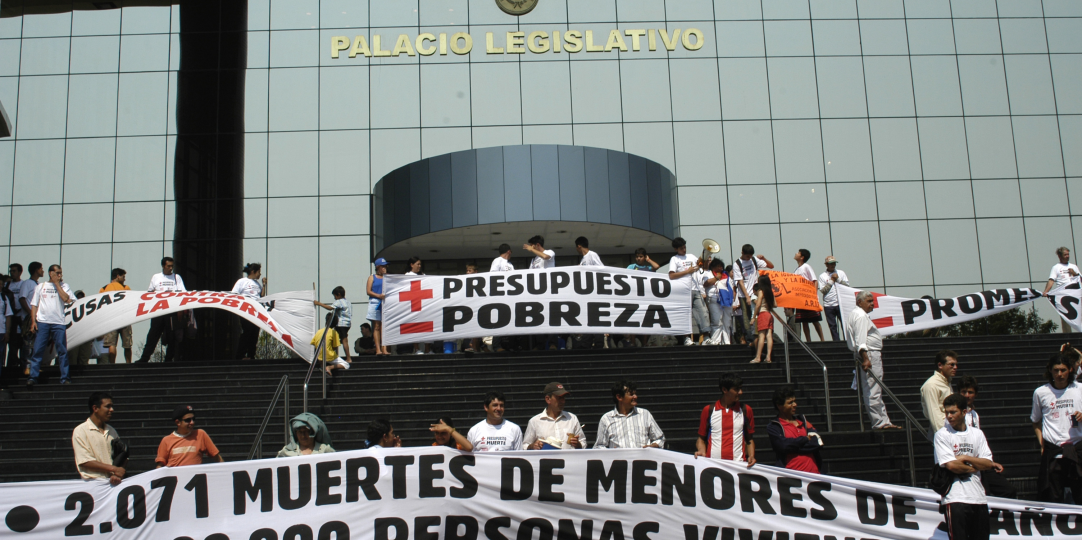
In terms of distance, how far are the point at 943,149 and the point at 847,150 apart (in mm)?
2419

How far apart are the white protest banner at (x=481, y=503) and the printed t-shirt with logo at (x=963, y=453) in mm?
273

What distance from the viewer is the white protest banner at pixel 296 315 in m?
14.1

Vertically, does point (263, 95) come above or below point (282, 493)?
above

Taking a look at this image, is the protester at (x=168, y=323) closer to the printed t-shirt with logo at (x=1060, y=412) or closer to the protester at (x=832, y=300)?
the protester at (x=832, y=300)

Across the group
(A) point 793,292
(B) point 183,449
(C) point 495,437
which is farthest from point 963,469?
(A) point 793,292

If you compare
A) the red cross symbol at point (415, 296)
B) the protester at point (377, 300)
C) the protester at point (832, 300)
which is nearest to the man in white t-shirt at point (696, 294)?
the protester at point (832, 300)

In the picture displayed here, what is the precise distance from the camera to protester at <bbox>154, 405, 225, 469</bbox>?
7.78 meters

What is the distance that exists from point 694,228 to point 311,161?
9710mm

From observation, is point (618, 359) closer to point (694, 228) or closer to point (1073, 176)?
point (694, 228)

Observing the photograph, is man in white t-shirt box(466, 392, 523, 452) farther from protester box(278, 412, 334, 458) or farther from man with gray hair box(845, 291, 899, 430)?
man with gray hair box(845, 291, 899, 430)

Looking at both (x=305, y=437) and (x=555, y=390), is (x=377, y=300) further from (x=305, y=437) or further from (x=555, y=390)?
(x=555, y=390)

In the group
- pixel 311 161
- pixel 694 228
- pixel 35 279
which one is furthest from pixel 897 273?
pixel 35 279

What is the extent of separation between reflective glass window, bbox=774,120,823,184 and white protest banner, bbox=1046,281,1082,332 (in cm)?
871

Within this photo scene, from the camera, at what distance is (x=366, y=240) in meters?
22.6
